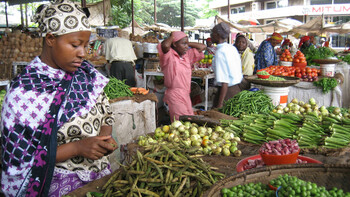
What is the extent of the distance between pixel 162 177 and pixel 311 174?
936 millimetres

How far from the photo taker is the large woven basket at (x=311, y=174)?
1.69m

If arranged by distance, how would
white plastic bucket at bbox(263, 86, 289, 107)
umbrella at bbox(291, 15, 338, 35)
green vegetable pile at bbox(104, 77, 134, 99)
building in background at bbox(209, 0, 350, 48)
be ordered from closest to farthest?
green vegetable pile at bbox(104, 77, 134, 99)
white plastic bucket at bbox(263, 86, 289, 107)
umbrella at bbox(291, 15, 338, 35)
building in background at bbox(209, 0, 350, 48)

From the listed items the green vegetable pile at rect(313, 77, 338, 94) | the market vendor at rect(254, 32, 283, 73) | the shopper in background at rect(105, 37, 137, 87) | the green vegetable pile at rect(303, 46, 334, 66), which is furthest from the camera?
the green vegetable pile at rect(303, 46, 334, 66)

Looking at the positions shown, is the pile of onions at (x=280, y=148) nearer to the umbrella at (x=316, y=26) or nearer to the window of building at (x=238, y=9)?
the umbrella at (x=316, y=26)

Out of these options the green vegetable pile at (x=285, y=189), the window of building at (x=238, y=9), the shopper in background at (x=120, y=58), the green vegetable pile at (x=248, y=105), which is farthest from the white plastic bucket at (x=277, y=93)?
the window of building at (x=238, y=9)

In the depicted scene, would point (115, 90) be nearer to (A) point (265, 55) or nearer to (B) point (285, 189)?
(B) point (285, 189)

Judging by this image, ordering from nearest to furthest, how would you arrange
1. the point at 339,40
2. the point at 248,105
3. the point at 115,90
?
the point at 248,105 → the point at 115,90 → the point at 339,40

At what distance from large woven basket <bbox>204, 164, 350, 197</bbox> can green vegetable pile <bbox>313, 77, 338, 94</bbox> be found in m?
5.55

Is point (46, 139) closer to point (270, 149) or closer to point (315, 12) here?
point (270, 149)

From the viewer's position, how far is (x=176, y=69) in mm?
4867

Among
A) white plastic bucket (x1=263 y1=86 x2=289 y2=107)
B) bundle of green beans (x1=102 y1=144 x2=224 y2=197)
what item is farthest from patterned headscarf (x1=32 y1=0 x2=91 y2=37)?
white plastic bucket (x1=263 y1=86 x2=289 y2=107)

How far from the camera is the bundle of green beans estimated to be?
1.79 metres

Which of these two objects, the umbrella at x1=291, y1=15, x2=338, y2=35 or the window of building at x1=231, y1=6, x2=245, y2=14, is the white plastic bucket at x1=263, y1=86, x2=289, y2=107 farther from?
the window of building at x1=231, y1=6, x2=245, y2=14

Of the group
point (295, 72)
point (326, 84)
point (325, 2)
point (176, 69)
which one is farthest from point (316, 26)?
point (325, 2)
